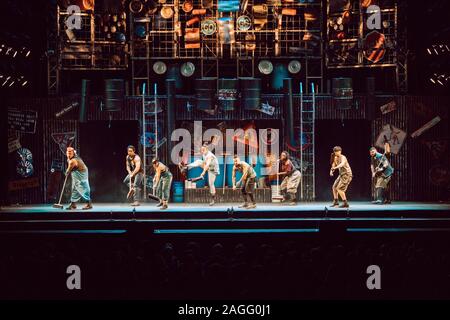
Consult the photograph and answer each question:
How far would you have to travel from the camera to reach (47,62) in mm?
18531

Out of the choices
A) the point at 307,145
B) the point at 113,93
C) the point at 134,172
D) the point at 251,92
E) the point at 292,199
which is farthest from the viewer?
the point at 307,145

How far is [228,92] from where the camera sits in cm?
1803

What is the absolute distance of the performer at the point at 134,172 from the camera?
16.6 meters

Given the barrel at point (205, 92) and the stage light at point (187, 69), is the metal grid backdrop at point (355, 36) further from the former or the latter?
the stage light at point (187, 69)

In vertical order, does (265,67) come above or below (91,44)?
below

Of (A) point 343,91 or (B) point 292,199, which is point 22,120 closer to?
(B) point 292,199

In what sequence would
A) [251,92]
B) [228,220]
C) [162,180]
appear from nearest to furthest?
[228,220] < [162,180] < [251,92]

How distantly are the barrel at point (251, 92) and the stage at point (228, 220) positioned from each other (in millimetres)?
3420

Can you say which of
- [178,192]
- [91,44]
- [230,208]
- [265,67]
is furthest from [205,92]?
[230,208]

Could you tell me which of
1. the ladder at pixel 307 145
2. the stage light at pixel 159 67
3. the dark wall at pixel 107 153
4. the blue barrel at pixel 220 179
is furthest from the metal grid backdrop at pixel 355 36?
the dark wall at pixel 107 153

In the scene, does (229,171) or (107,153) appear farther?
(107,153)

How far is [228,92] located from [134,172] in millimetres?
3857

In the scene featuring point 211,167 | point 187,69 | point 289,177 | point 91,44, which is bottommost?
point 289,177
